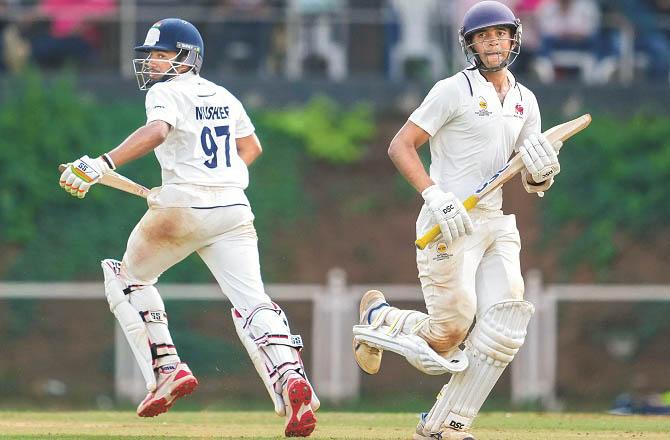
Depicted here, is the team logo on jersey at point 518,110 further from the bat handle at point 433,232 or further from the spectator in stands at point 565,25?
the spectator in stands at point 565,25

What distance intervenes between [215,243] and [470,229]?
60.5 inches

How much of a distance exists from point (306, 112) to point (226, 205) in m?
7.74

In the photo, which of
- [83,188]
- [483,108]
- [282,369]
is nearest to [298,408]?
[282,369]

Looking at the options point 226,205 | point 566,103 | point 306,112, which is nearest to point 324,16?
point 306,112

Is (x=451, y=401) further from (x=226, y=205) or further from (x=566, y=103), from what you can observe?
(x=566, y=103)

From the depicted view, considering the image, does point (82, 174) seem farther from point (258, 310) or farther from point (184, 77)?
point (258, 310)

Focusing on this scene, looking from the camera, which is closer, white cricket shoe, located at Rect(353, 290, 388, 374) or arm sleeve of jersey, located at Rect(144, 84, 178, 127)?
arm sleeve of jersey, located at Rect(144, 84, 178, 127)

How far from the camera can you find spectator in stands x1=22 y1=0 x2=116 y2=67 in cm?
1531

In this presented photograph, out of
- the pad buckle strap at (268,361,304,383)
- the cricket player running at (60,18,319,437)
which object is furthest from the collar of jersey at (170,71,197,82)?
the pad buckle strap at (268,361,304,383)

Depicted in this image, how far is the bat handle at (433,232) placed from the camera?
23.9 feet

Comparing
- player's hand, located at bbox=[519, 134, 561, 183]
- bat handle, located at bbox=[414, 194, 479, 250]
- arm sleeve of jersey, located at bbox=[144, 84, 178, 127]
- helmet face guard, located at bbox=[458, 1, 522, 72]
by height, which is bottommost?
bat handle, located at bbox=[414, 194, 479, 250]

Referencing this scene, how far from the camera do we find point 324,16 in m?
15.5

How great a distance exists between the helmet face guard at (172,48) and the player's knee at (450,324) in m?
1.96

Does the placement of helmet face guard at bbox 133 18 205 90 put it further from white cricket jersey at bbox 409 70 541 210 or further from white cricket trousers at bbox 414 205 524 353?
white cricket trousers at bbox 414 205 524 353
